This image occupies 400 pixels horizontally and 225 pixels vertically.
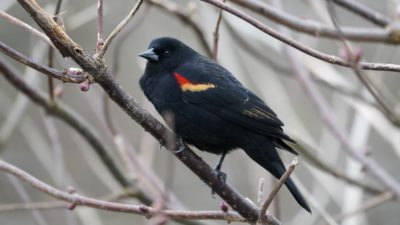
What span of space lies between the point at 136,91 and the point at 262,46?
56.2 inches

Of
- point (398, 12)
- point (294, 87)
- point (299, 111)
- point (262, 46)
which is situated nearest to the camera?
point (398, 12)

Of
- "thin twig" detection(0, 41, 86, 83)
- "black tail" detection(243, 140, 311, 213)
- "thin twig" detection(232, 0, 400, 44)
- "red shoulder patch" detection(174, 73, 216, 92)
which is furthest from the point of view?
"red shoulder patch" detection(174, 73, 216, 92)

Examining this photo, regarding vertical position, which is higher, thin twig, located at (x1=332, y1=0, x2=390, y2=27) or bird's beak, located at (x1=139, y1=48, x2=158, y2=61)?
thin twig, located at (x1=332, y1=0, x2=390, y2=27)

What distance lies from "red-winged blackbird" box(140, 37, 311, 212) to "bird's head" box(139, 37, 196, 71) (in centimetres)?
11

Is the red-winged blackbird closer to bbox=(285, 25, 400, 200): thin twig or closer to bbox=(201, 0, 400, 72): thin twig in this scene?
bbox=(285, 25, 400, 200): thin twig

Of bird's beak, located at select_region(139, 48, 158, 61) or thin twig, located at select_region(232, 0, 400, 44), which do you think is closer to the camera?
thin twig, located at select_region(232, 0, 400, 44)

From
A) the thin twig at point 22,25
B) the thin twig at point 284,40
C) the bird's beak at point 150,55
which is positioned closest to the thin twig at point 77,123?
the bird's beak at point 150,55

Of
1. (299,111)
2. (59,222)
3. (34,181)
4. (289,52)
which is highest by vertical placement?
(289,52)

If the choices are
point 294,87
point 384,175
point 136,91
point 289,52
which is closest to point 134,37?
point 136,91

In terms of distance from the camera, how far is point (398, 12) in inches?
128

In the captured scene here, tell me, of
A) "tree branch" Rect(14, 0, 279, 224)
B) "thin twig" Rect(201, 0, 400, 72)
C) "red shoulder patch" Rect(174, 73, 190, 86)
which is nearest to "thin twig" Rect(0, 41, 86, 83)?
"tree branch" Rect(14, 0, 279, 224)

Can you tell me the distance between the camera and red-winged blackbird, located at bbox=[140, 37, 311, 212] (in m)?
3.57

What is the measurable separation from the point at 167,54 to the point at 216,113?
567 mm

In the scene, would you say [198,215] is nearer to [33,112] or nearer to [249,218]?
[249,218]
